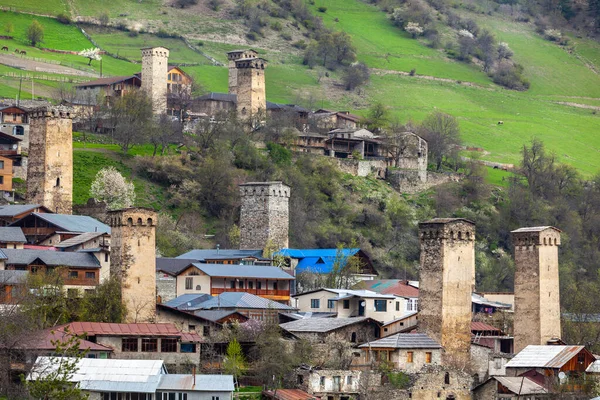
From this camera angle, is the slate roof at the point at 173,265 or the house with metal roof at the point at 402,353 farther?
the slate roof at the point at 173,265

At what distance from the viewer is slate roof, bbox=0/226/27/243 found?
87562 millimetres

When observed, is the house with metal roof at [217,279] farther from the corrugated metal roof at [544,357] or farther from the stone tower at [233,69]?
the stone tower at [233,69]

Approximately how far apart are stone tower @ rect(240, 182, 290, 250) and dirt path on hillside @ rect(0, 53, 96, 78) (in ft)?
172

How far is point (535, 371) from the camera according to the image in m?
74.7

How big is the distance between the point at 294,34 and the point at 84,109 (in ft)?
220

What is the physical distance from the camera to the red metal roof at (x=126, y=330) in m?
70.4

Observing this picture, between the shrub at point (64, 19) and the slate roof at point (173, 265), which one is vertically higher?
the shrub at point (64, 19)

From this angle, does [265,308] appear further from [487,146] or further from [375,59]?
[375,59]

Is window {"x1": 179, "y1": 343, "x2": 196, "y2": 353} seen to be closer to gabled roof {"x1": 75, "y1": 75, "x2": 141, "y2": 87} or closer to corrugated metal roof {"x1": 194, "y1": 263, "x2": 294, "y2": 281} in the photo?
corrugated metal roof {"x1": 194, "y1": 263, "x2": 294, "y2": 281}

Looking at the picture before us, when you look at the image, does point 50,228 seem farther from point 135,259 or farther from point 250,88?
point 250,88

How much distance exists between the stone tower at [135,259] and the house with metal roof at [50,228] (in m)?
12.2

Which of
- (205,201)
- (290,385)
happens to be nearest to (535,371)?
(290,385)

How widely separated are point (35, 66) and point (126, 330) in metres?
85.1

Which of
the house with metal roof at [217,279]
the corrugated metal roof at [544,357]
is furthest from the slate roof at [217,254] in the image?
the corrugated metal roof at [544,357]
